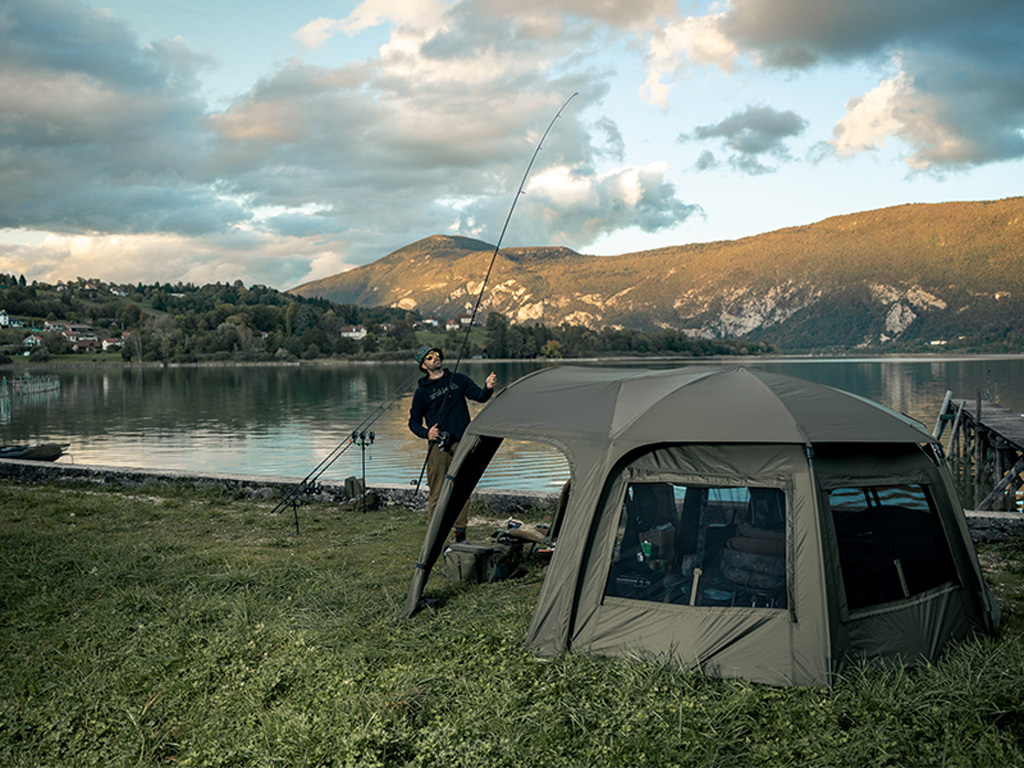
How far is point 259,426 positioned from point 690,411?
3805 centimetres

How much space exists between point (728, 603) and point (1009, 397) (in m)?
52.9

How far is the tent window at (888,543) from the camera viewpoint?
17.4ft

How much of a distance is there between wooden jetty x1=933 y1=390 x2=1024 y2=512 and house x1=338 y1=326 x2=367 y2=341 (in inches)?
5224

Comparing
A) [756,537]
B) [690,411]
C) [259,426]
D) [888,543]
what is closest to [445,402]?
[690,411]

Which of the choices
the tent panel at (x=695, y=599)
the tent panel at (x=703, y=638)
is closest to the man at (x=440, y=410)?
the tent panel at (x=695, y=599)

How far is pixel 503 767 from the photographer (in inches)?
154

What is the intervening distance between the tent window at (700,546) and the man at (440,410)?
10.2ft

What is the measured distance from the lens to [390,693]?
15.3ft

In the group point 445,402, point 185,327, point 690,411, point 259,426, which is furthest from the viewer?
point 185,327

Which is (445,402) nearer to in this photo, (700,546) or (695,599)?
(700,546)

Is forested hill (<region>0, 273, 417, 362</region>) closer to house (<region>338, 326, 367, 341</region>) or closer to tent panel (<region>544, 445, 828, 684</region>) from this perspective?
house (<region>338, 326, 367, 341</region>)

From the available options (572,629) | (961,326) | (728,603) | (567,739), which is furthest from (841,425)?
(961,326)

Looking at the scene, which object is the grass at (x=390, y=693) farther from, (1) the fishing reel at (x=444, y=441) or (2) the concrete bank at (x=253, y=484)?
(2) the concrete bank at (x=253, y=484)

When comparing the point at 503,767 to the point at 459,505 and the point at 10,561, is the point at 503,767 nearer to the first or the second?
the point at 459,505
